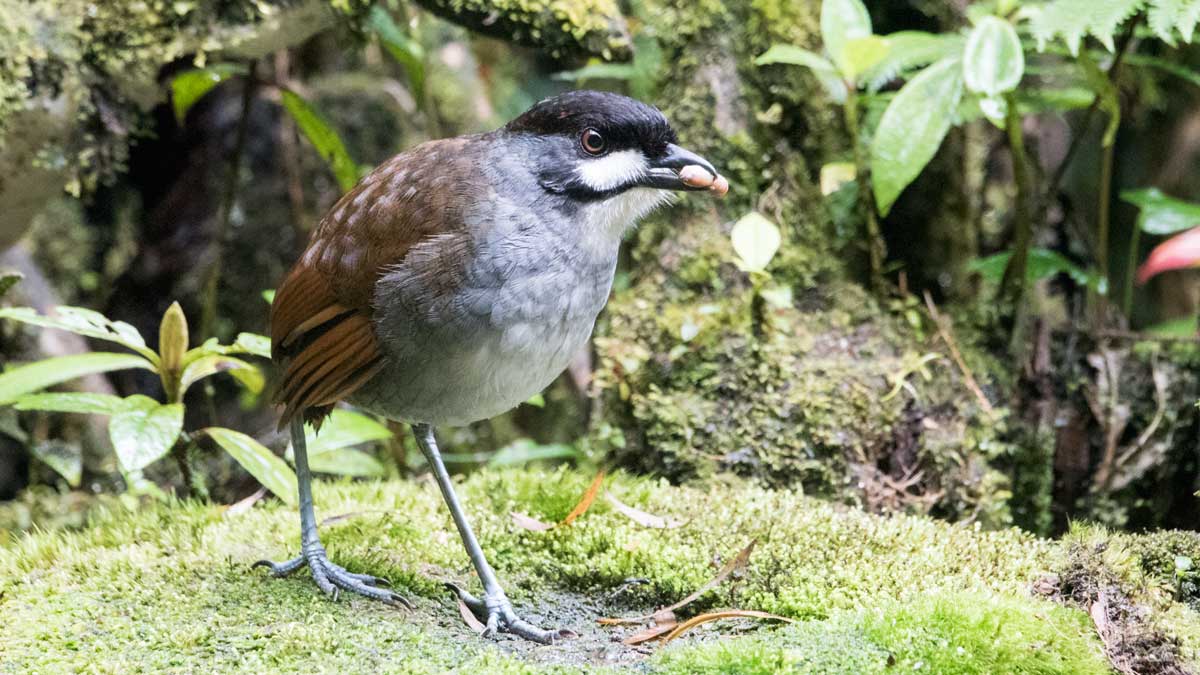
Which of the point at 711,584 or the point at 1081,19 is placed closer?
the point at 711,584

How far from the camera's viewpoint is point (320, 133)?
4.26m

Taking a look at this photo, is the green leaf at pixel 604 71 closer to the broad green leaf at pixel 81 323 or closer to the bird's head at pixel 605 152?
the bird's head at pixel 605 152

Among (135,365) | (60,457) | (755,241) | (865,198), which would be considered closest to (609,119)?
(755,241)

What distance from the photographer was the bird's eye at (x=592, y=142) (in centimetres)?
262

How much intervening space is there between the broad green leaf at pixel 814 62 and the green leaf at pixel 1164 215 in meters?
1.25

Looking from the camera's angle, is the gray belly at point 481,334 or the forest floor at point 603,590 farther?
the gray belly at point 481,334

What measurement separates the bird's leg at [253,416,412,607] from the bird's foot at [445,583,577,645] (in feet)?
0.58

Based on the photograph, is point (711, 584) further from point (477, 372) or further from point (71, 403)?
point (71, 403)

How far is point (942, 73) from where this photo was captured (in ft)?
11.1

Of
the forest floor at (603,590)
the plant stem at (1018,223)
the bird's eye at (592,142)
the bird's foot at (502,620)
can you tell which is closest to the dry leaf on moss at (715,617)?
the forest floor at (603,590)

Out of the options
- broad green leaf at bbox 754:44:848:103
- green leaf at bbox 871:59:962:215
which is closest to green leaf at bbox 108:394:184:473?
broad green leaf at bbox 754:44:848:103

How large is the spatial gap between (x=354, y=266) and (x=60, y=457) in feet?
7.43

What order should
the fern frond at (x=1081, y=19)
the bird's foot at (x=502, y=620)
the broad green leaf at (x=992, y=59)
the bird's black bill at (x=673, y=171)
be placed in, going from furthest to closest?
1. the broad green leaf at (x=992, y=59)
2. the fern frond at (x=1081, y=19)
3. the bird's black bill at (x=673, y=171)
4. the bird's foot at (x=502, y=620)

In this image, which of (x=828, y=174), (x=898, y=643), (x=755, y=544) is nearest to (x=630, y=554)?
(x=755, y=544)
